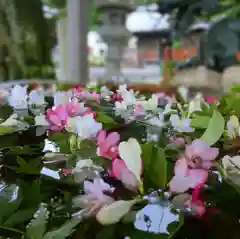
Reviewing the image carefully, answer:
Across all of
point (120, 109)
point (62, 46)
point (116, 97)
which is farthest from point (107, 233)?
point (62, 46)

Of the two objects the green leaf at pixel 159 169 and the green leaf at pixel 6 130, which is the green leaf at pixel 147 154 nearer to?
the green leaf at pixel 159 169

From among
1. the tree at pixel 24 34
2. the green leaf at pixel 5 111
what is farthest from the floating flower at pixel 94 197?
the tree at pixel 24 34

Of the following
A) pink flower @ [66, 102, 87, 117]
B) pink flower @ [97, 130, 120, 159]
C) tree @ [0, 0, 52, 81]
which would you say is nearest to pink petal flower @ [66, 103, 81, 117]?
pink flower @ [66, 102, 87, 117]

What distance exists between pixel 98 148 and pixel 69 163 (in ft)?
0.09

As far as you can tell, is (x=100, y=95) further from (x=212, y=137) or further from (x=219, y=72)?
(x=219, y=72)

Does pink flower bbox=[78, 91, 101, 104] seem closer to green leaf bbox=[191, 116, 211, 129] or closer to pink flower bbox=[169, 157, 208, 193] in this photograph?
green leaf bbox=[191, 116, 211, 129]

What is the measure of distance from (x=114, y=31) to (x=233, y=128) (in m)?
2.27

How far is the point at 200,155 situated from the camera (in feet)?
1.21

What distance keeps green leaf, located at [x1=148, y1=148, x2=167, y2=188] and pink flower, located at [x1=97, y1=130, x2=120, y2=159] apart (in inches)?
1.4

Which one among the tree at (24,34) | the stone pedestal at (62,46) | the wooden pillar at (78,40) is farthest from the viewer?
the stone pedestal at (62,46)

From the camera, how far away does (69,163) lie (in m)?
0.39

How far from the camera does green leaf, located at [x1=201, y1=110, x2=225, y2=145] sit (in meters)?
0.41

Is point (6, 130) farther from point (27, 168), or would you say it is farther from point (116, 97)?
point (116, 97)

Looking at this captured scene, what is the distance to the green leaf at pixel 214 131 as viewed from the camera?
406mm
